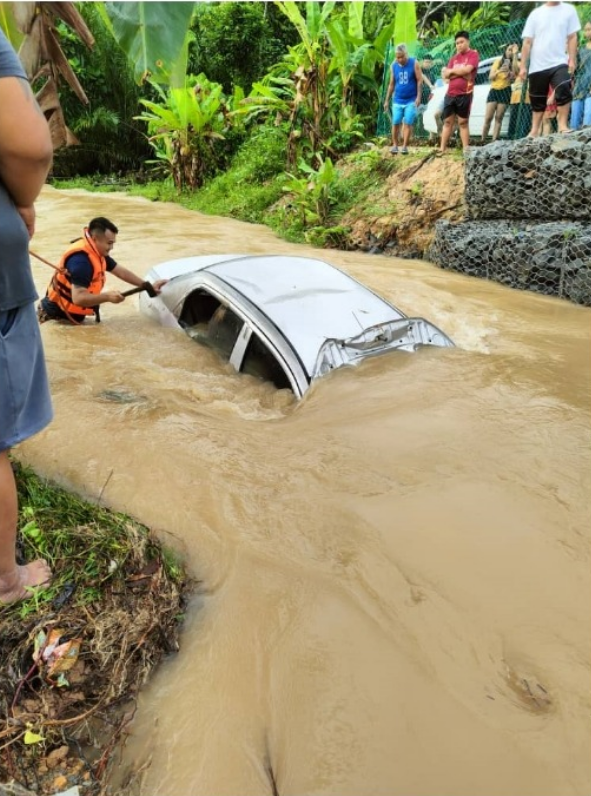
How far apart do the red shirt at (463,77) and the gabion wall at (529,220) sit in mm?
1387

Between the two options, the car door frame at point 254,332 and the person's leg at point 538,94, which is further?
the person's leg at point 538,94

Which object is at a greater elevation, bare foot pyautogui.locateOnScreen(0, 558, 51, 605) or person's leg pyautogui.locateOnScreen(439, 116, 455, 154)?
person's leg pyautogui.locateOnScreen(439, 116, 455, 154)

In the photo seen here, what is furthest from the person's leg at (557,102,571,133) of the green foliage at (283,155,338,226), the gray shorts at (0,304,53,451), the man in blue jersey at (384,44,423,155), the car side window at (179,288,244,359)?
the gray shorts at (0,304,53,451)

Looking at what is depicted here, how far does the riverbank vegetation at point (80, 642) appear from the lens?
178cm

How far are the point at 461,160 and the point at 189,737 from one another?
9684mm

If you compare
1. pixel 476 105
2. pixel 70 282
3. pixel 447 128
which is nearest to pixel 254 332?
pixel 70 282

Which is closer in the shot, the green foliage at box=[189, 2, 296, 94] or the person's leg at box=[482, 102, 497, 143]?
the person's leg at box=[482, 102, 497, 143]

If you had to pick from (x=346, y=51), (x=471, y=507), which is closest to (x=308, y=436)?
(x=471, y=507)

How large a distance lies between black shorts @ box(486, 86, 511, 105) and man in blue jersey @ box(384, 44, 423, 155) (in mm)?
1305

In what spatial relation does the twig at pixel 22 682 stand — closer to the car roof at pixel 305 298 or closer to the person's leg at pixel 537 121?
the car roof at pixel 305 298

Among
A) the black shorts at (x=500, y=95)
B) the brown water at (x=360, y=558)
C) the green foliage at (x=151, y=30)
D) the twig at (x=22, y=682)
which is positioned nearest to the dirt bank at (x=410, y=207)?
the black shorts at (x=500, y=95)

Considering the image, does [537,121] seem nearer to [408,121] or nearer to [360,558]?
[408,121]

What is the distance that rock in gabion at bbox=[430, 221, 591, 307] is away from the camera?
705 cm

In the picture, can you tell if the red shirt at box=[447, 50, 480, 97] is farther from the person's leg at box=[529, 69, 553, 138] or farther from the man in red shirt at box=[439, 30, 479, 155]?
the person's leg at box=[529, 69, 553, 138]
